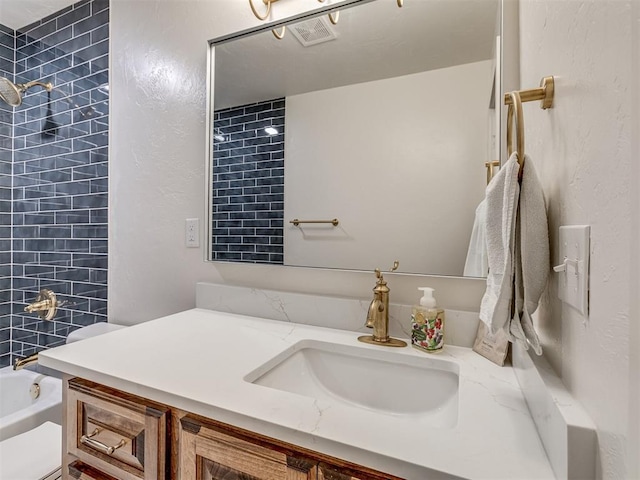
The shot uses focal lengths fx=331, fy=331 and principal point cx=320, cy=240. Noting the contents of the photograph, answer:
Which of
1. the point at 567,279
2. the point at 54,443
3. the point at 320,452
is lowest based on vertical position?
the point at 54,443

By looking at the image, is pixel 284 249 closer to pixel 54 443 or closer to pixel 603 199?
pixel 603 199

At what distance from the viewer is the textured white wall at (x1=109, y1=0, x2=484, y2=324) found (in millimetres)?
1339

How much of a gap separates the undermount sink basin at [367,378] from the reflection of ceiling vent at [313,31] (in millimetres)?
1010

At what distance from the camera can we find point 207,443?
2.02 feet

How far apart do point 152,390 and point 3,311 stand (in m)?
2.10

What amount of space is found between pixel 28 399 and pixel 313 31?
90.2 inches

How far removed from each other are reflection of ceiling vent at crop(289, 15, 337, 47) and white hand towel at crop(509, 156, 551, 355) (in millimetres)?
903

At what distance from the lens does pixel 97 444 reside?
0.76 m

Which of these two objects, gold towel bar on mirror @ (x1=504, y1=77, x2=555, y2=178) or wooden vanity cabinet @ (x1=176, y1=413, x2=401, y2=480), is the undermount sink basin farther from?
gold towel bar on mirror @ (x1=504, y1=77, x2=555, y2=178)

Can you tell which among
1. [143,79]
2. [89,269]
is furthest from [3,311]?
[143,79]

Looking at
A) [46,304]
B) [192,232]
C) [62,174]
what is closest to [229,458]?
[192,232]

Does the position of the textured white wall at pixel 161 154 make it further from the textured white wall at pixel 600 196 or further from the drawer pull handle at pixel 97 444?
the textured white wall at pixel 600 196

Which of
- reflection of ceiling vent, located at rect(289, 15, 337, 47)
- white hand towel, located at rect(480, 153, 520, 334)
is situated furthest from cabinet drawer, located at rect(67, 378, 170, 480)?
reflection of ceiling vent, located at rect(289, 15, 337, 47)

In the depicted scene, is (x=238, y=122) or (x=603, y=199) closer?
(x=603, y=199)
